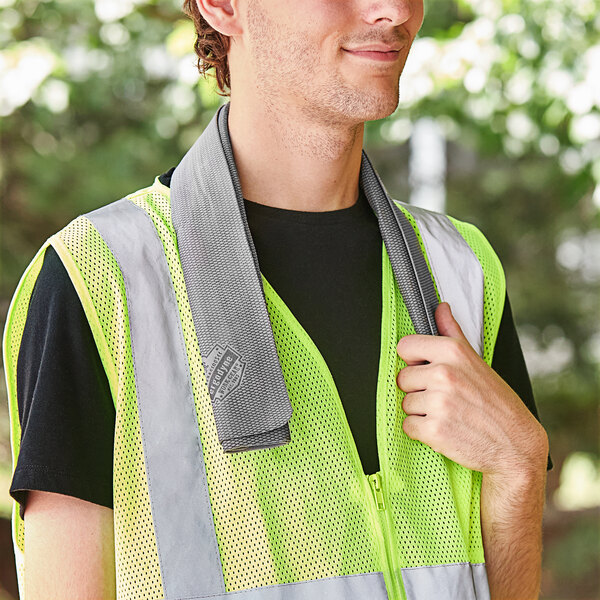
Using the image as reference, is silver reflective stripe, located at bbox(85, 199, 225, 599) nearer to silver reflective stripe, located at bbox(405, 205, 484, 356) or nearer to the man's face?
the man's face

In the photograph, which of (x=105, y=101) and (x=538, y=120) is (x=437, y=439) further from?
(x=105, y=101)

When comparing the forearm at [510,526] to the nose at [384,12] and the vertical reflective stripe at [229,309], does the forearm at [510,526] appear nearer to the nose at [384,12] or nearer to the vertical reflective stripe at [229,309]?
the vertical reflective stripe at [229,309]

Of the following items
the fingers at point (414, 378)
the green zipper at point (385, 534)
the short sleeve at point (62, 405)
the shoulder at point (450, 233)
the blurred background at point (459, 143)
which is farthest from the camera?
the blurred background at point (459, 143)

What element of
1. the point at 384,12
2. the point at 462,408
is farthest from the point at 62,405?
the point at 384,12

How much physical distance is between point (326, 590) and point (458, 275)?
737mm

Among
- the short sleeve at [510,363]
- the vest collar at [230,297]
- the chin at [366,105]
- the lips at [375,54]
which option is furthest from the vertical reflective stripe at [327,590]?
the lips at [375,54]

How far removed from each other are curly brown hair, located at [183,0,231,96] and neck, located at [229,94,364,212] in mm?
270

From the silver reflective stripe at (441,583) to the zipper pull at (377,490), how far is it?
4.9 inches

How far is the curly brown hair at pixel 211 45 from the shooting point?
2072mm

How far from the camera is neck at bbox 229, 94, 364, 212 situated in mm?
1800

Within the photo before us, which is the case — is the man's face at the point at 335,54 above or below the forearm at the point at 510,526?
above

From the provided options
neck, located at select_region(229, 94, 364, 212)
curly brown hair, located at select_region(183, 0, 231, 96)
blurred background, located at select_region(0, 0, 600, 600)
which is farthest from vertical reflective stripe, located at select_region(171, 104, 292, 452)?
blurred background, located at select_region(0, 0, 600, 600)

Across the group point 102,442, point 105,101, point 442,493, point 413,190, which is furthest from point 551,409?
point 102,442

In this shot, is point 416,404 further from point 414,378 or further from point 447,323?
point 447,323
